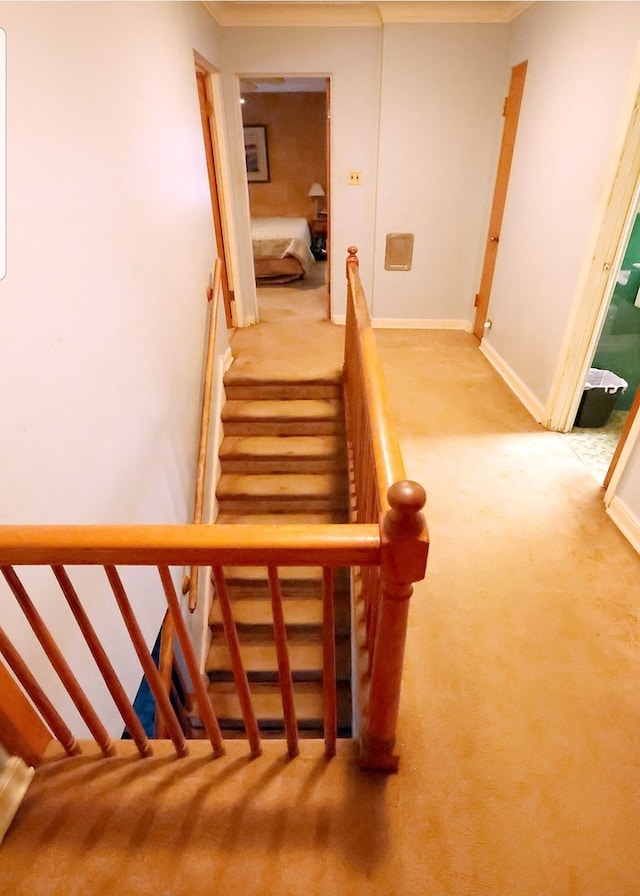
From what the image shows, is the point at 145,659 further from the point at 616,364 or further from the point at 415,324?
the point at 415,324

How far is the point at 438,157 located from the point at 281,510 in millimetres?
3241

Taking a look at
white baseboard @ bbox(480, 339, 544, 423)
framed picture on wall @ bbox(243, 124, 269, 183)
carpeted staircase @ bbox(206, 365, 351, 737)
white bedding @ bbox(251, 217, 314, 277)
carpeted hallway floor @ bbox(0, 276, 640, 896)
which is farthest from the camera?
framed picture on wall @ bbox(243, 124, 269, 183)

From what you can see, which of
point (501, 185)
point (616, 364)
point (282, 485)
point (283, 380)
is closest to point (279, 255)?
point (501, 185)

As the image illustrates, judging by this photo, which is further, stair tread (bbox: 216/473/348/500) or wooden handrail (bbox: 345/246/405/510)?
stair tread (bbox: 216/473/348/500)

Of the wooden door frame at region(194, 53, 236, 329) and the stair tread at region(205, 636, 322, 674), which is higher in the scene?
the wooden door frame at region(194, 53, 236, 329)

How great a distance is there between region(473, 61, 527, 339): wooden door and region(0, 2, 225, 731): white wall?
7.75ft

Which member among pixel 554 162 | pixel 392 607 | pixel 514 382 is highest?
pixel 554 162

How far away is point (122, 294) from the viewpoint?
1.81 m

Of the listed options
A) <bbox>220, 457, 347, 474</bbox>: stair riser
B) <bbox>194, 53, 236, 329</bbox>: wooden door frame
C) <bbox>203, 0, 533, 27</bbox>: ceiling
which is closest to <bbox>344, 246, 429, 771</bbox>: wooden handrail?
<bbox>220, 457, 347, 474</bbox>: stair riser

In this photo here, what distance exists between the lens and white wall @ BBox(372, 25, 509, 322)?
3566 millimetres

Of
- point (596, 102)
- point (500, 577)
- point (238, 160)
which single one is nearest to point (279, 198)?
point (238, 160)

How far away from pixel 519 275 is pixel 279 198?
5576 millimetres

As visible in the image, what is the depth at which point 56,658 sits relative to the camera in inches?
43.4

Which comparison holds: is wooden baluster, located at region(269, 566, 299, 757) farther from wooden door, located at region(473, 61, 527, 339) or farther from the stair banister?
wooden door, located at region(473, 61, 527, 339)
